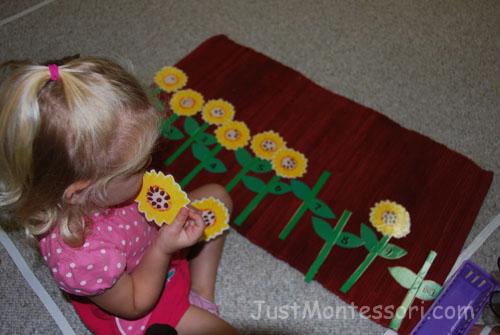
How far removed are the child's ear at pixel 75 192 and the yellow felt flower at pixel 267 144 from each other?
0.59 metres

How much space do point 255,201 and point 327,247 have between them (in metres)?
0.21

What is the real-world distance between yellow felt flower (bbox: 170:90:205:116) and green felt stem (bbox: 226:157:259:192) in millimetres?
233

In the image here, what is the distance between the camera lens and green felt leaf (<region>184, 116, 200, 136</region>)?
122 cm

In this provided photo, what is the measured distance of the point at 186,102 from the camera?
1.27 meters

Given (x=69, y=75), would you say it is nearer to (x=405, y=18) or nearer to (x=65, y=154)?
(x=65, y=154)

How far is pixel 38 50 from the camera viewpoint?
1.42 meters

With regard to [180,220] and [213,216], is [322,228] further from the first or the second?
[180,220]

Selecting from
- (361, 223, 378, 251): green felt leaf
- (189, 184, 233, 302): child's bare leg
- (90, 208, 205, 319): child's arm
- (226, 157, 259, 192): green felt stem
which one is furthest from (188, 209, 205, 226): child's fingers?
(361, 223, 378, 251): green felt leaf

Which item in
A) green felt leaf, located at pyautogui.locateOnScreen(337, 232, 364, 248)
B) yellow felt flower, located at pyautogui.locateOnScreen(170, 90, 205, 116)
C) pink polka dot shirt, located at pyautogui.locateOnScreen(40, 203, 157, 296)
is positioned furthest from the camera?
yellow felt flower, located at pyautogui.locateOnScreen(170, 90, 205, 116)

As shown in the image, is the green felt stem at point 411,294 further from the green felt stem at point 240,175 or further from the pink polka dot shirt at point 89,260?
the pink polka dot shirt at point 89,260

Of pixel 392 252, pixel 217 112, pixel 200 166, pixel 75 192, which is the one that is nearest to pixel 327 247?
pixel 392 252

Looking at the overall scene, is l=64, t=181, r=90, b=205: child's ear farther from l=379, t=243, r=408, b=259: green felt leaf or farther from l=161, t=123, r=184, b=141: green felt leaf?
l=379, t=243, r=408, b=259: green felt leaf

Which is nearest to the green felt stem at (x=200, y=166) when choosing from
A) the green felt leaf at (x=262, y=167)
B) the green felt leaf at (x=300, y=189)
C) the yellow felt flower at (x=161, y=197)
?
the green felt leaf at (x=262, y=167)

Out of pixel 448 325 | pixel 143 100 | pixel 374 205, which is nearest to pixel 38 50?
pixel 143 100
